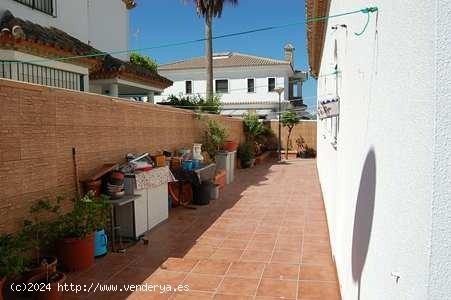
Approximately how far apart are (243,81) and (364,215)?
31.5m

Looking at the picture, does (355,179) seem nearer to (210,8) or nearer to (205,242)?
(205,242)

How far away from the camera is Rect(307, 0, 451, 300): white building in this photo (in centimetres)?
128

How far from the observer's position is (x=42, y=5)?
1033 centimetres

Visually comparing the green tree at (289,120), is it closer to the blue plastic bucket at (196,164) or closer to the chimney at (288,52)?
the blue plastic bucket at (196,164)

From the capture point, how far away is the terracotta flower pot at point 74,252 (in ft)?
16.8

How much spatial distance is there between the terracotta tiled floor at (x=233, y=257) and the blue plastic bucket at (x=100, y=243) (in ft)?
0.47

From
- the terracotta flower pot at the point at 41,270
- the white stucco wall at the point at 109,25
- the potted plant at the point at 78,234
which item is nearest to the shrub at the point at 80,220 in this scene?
the potted plant at the point at 78,234

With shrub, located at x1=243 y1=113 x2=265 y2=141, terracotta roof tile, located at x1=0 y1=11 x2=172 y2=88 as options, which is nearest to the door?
terracotta roof tile, located at x1=0 y1=11 x2=172 y2=88

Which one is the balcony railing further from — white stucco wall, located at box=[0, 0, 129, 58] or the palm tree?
the palm tree

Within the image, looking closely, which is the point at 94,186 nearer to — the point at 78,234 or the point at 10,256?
the point at 78,234

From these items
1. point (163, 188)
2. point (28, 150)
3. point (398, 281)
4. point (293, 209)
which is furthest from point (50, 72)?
point (398, 281)

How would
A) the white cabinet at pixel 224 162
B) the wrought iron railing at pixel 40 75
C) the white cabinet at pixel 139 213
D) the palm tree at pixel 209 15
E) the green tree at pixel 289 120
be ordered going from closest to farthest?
the white cabinet at pixel 139 213 < the wrought iron railing at pixel 40 75 < the white cabinet at pixel 224 162 < the palm tree at pixel 209 15 < the green tree at pixel 289 120

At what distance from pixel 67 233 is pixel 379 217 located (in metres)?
4.35

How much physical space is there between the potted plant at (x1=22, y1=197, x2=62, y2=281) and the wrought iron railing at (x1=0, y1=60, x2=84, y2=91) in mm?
2858
